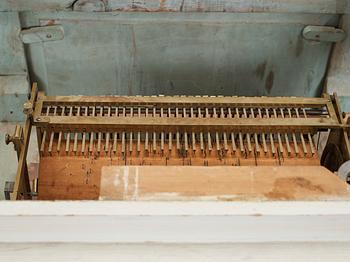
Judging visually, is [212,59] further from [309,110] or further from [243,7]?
[309,110]

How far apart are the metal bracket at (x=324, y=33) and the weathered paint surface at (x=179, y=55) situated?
25 mm

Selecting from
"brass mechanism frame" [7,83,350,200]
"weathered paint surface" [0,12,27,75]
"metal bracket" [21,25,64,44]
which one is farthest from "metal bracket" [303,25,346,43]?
"weathered paint surface" [0,12,27,75]

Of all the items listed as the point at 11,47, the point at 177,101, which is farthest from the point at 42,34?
the point at 177,101

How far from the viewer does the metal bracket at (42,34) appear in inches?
98.9

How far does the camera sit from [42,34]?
8.30ft

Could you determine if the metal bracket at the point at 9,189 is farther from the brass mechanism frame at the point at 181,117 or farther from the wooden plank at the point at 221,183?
the wooden plank at the point at 221,183

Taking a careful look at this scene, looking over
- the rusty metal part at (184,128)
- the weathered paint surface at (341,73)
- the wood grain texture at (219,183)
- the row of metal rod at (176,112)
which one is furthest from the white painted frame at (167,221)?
the weathered paint surface at (341,73)

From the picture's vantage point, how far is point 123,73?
Answer: 8.93 ft

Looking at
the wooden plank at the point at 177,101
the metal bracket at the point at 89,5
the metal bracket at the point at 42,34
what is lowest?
the wooden plank at the point at 177,101

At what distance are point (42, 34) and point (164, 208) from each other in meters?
1.45

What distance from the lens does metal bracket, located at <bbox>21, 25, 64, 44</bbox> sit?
98.9 inches

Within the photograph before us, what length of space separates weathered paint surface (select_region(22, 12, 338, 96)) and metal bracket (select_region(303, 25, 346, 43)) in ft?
0.08

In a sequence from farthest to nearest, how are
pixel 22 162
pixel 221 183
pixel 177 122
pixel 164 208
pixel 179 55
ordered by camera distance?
pixel 179 55 < pixel 177 122 < pixel 22 162 < pixel 221 183 < pixel 164 208

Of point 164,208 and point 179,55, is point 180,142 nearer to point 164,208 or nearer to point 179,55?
point 179,55
